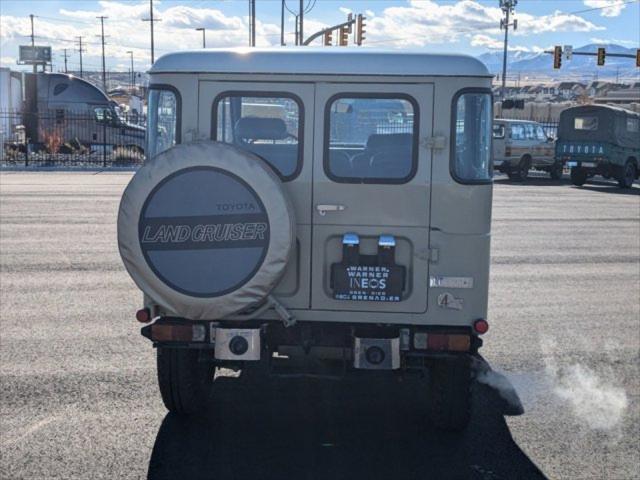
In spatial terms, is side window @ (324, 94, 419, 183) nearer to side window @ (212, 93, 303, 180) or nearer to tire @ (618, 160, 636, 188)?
side window @ (212, 93, 303, 180)

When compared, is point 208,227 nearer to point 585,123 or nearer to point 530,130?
point 585,123

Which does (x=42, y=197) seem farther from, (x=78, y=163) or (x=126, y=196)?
(x=126, y=196)

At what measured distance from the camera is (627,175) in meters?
29.6

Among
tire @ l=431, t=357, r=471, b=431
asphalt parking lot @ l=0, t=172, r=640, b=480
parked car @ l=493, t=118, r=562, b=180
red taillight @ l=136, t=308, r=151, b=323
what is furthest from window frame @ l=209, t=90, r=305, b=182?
parked car @ l=493, t=118, r=562, b=180

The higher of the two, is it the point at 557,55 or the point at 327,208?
the point at 557,55

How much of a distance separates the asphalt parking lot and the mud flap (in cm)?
9

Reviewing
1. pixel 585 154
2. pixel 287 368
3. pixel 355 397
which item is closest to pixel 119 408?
pixel 287 368

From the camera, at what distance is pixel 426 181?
210 inches

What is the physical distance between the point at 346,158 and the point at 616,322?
518cm

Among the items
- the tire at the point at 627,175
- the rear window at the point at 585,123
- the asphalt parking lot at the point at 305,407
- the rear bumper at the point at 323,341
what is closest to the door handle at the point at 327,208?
the rear bumper at the point at 323,341

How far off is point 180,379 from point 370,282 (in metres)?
1.50

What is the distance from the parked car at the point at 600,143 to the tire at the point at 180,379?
25585mm

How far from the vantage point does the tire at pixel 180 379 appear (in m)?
5.70

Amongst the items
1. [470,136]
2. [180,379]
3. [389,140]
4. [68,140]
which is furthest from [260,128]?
[68,140]
